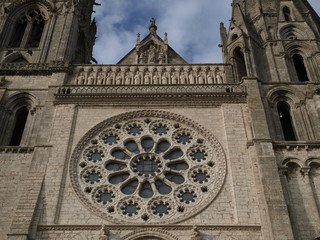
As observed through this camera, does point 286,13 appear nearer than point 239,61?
No

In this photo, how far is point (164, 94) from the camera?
17.1 m

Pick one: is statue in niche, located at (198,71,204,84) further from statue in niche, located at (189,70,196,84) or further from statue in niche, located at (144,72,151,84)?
statue in niche, located at (144,72,151,84)

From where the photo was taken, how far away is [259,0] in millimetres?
22281

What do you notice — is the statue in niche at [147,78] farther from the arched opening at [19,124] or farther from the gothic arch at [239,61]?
the arched opening at [19,124]

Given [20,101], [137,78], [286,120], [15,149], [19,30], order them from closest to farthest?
1. [15,149]
2. [286,120]
3. [20,101]
4. [137,78]
5. [19,30]

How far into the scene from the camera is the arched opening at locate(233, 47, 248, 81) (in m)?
19.4

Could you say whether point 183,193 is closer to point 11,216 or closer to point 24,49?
point 11,216

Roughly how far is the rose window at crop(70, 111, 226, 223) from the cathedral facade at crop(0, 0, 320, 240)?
3 centimetres

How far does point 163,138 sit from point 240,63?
5434mm

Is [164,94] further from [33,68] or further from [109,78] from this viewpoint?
[33,68]

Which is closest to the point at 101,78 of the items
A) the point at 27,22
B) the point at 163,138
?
the point at 163,138

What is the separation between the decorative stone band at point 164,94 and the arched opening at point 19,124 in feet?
5.02

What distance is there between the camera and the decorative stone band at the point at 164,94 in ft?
56.0

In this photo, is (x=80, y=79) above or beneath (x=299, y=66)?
beneath
